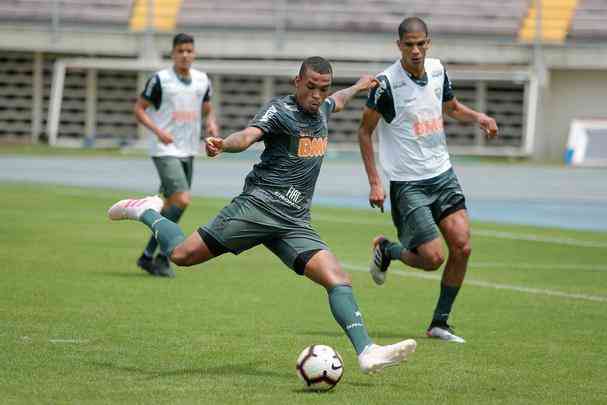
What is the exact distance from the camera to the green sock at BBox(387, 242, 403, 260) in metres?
10.2

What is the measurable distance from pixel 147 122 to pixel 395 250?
4015 millimetres

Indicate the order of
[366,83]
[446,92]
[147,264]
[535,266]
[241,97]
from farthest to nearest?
[241,97], [535,266], [147,264], [446,92], [366,83]

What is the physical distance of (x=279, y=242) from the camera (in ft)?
26.1

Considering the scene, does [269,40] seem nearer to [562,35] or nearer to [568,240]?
[562,35]

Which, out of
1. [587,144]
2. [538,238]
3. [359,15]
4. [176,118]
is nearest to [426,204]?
[176,118]

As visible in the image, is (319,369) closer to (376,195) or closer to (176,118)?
(376,195)

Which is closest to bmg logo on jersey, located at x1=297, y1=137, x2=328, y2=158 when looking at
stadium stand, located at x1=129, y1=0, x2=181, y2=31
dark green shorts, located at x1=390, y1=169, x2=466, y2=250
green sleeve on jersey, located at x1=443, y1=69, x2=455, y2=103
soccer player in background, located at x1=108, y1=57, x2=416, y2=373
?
soccer player in background, located at x1=108, y1=57, x2=416, y2=373

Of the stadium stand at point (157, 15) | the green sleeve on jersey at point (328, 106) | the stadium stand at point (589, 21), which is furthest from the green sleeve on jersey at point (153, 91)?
the stadium stand at point (589, 21)

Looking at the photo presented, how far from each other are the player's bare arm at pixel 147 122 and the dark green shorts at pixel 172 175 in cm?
29

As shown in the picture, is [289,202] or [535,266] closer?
[289,202]

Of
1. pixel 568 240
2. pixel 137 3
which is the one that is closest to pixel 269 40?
pixel 137 3

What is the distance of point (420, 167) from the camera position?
381 inches

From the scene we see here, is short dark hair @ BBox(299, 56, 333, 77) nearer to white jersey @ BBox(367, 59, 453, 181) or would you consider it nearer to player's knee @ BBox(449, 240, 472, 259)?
white jersey @ BBox(367, 59, 453, 181)

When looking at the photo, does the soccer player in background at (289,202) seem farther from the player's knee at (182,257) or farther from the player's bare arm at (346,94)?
the player's bare arm at (346,94)
